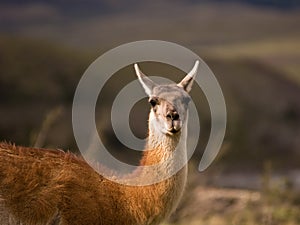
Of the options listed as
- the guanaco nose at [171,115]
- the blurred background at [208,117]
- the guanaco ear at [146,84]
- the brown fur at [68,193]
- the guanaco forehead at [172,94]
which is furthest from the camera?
the blurred background at [208,117]

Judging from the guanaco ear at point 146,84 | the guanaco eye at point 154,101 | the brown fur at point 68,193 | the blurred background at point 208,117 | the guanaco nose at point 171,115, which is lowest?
the blurred background at point 208,117

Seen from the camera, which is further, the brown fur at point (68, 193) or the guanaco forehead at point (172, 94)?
the guanaco forehead at point (172, 94)

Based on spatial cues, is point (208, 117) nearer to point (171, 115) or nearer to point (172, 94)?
point (172, 94)

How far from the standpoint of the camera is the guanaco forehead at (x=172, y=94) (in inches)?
373

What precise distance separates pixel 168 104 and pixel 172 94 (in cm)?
17

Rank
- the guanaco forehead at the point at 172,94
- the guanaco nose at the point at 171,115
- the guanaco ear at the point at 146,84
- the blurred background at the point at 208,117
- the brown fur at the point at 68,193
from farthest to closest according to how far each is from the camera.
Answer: the blurred background at the point at 208,117, the guanaco ear at the point at 146,84, the guanaco forehead at the point at 172,94, the guanaco nose at the point at 171,115, the brown fur at the point at 68,193

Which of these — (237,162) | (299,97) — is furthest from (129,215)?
(299,97)

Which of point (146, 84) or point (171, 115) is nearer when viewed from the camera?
point (171, 115)

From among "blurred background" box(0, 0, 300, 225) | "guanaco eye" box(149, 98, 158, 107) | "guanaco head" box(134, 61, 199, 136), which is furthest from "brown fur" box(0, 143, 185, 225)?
"blurred background" box(0, 0, 300, 225)

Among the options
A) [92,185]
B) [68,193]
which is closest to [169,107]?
[92,185]

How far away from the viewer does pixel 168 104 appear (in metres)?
9.41

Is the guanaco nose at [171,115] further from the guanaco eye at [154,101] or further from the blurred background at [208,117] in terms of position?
the blurred background at [208,117]

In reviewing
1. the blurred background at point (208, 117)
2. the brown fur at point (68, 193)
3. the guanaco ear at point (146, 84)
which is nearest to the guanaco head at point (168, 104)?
the guanaco ear at point (146, 84)

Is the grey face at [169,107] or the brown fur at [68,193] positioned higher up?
the grey face at [169,107]
